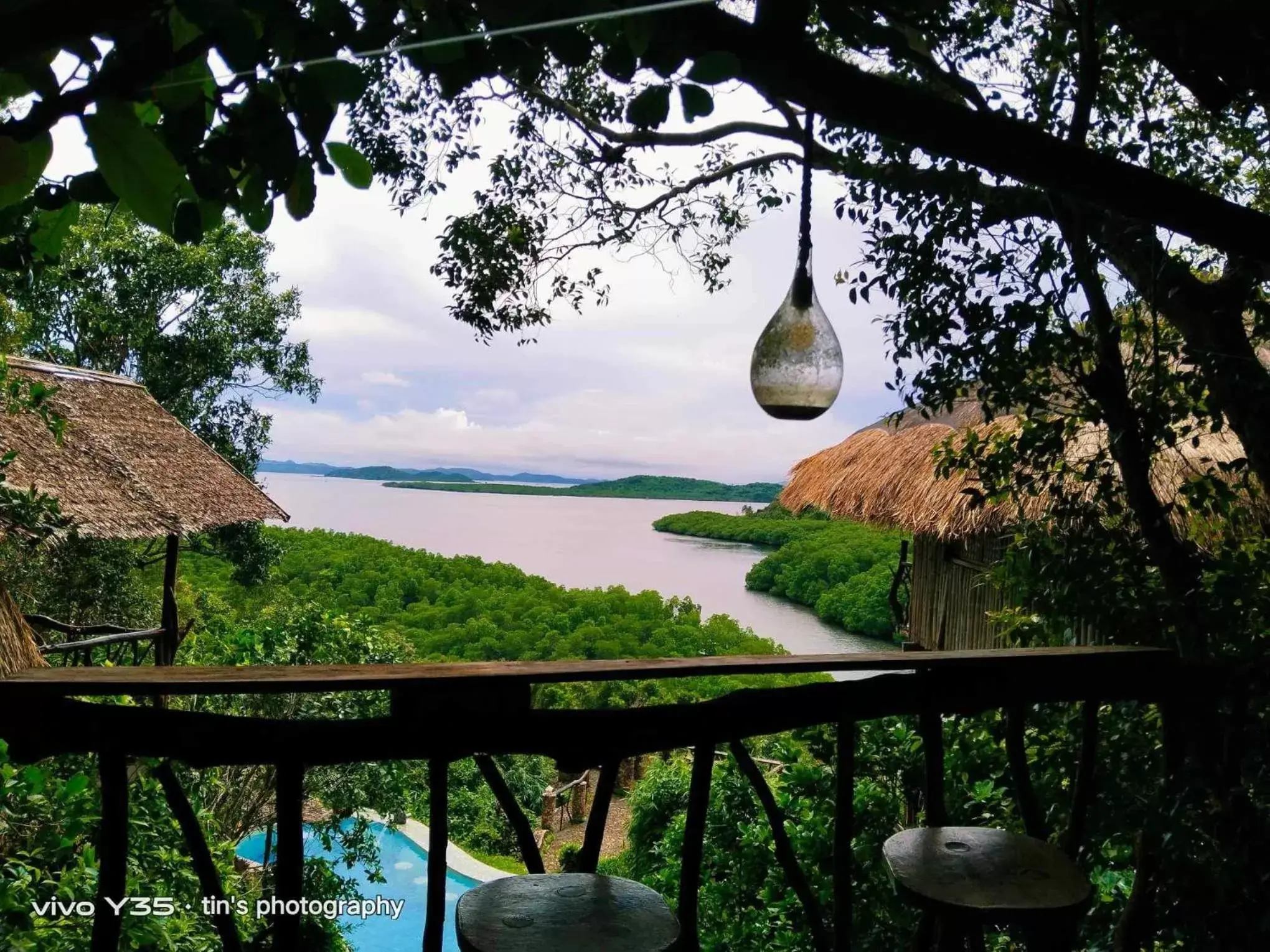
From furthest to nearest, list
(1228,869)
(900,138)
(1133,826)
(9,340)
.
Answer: (9,340)
(1133,826)
(1228,869)
(900,138)

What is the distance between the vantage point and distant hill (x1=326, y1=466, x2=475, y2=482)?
42.5 ft

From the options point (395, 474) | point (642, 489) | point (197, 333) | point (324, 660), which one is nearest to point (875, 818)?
point (324, 660)

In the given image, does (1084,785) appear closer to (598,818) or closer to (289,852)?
(598,818)

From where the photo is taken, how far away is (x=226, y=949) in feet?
3.10

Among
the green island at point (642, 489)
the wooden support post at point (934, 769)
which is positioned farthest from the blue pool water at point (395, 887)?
the wooden support post at point (934, 769)

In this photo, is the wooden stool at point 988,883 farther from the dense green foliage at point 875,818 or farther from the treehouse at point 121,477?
the treehouse at point 121,477

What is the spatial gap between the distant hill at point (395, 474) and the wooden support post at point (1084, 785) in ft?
38.2

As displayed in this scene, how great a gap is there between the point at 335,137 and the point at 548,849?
8.73 metres

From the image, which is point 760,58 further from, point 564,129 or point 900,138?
point 564,129

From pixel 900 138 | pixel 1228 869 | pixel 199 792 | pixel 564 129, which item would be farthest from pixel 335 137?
pixel 199 792

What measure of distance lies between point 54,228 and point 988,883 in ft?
3.54

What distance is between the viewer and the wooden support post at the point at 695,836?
1055 millimetres

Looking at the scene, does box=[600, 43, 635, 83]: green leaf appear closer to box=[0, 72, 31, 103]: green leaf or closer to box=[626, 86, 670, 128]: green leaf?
box=[626, 86, 670, 128]: green leaf

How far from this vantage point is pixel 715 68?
602mm
